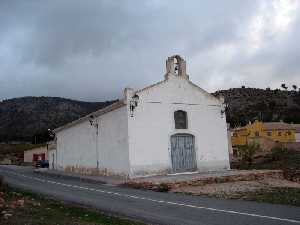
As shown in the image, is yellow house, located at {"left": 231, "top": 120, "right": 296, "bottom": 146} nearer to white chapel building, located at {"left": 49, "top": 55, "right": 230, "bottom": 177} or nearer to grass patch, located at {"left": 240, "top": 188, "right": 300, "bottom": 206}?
white chapel building, located at {"left": 49, "top": 55, "right": 230, "bottom": 177}

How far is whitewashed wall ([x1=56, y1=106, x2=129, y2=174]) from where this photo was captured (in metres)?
25.4

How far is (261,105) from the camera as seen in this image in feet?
320

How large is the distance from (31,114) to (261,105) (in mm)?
49350

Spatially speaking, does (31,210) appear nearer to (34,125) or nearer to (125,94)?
(125,94)

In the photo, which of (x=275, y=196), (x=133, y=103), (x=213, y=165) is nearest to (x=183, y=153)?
(x=213, y=165)

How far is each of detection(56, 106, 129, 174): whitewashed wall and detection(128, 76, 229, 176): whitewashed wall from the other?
0.80m

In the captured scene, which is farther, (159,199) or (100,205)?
(159,199)

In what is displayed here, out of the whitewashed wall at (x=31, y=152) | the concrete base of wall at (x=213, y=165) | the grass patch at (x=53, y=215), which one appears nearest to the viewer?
the grass patch at (x=53, y=215)

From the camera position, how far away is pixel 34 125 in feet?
309

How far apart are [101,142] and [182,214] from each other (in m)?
16.9

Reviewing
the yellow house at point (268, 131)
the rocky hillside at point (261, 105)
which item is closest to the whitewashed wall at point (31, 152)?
the yellow house at point (268, 131)

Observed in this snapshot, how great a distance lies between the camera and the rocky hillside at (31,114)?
3644 inches

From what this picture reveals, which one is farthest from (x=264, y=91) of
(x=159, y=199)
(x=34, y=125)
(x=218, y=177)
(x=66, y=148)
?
(x=159, y=199)

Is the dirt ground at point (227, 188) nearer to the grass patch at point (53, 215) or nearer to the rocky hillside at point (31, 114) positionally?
the grass patch at point (53, 215)
